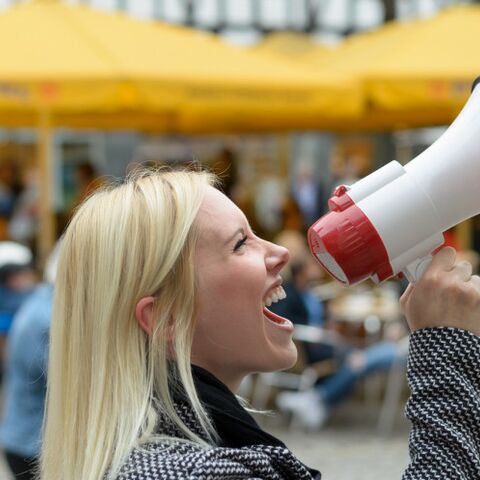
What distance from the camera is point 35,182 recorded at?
13906 millimetres

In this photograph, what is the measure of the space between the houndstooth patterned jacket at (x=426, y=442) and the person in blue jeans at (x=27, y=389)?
2.61 metres

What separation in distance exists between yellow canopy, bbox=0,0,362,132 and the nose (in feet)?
18.0

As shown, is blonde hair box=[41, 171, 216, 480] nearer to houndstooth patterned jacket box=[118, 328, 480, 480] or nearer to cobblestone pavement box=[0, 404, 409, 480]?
houndstooth patterned jacket box=[118, 328, 480, 480]

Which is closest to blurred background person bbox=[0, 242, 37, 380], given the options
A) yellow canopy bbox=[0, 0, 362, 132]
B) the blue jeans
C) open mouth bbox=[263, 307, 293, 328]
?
yellow canopy bbox=[0, 0, 362, 132]

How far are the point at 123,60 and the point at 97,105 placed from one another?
53cm

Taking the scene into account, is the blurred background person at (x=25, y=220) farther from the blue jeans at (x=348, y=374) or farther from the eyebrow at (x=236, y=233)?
the eyebrow at (x=236, y=233)

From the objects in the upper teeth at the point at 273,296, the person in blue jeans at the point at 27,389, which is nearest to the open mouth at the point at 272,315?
the upper teeth at the point at 273,296

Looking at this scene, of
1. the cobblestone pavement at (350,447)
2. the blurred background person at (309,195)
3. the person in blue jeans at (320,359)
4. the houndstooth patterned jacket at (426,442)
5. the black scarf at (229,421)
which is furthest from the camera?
the blurred background person at (309,195)

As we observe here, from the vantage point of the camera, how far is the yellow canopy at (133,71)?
7.16 meters

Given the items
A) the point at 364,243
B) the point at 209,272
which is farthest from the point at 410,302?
→ the point at 209,272

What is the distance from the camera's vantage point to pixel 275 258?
68.1 inches

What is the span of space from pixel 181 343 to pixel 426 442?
0.38 metres

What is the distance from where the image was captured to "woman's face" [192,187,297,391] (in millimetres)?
1666

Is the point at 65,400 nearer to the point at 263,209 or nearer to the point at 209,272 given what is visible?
the point at 209,272
